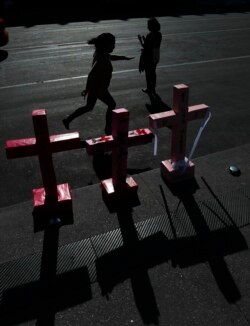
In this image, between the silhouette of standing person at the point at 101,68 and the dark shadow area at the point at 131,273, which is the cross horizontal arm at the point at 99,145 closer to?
the dark shadow area at the point at 131,273

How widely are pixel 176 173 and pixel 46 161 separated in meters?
2.01

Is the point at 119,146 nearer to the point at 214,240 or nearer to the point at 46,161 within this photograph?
the point at 46,161

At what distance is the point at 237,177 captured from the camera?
208 inches

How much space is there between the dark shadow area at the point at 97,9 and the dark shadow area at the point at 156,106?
1567 centimetres

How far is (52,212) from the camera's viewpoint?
14.8 feet

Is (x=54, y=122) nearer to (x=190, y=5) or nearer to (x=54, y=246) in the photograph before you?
(x=54, y=246)

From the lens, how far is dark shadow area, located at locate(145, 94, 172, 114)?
8.20m

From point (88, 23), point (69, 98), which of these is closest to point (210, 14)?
point (88, 23)

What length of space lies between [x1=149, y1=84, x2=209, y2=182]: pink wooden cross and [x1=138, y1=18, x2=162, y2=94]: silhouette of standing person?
385 centimetres

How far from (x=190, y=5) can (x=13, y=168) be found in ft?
93.9

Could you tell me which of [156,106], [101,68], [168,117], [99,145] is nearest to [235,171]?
[168,117]

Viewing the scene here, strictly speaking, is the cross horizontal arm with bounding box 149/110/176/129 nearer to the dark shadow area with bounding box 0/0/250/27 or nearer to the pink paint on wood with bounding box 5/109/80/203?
the pink paint on wood with bounding box 5/109/80/203

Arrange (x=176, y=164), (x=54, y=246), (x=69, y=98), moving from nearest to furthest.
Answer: (x=54, y=246), (x=176, y=164), (x=69, y=98)

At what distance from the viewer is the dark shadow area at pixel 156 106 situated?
8.20 metres
